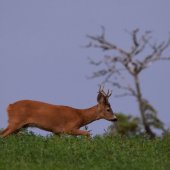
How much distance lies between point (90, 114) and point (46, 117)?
1.55 meters

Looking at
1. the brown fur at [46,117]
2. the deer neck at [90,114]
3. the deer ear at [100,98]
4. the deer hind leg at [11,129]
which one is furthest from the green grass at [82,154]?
the deer ear at [100,98]

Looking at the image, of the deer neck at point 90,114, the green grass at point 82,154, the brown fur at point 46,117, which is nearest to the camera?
the green grass at point 82,154

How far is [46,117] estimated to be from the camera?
12.2 metres

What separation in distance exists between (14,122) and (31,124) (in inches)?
20.2

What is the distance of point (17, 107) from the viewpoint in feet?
39.9

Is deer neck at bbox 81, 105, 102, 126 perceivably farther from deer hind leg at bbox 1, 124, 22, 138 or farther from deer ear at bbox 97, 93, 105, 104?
deer hind leg at bbox 1, 124, 22, 138

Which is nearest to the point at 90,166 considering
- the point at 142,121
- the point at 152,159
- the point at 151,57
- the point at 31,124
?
the point at 152,159

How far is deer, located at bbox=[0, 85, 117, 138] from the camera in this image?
12.0 meters

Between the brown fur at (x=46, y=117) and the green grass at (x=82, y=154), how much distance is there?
0.57m

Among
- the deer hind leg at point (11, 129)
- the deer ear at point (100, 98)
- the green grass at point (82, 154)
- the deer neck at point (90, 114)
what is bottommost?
the green grass at point (82, 154)

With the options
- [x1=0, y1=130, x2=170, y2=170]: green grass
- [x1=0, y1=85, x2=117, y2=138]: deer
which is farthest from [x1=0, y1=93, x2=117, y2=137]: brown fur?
[x1=0, y1=130, x2=170, y2=170]: green grass

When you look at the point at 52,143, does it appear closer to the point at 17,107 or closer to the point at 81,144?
the point at 81,144

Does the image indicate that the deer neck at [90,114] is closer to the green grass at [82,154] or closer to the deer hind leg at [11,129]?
the green grass at [82,154]

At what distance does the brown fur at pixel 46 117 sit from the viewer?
473 inches
